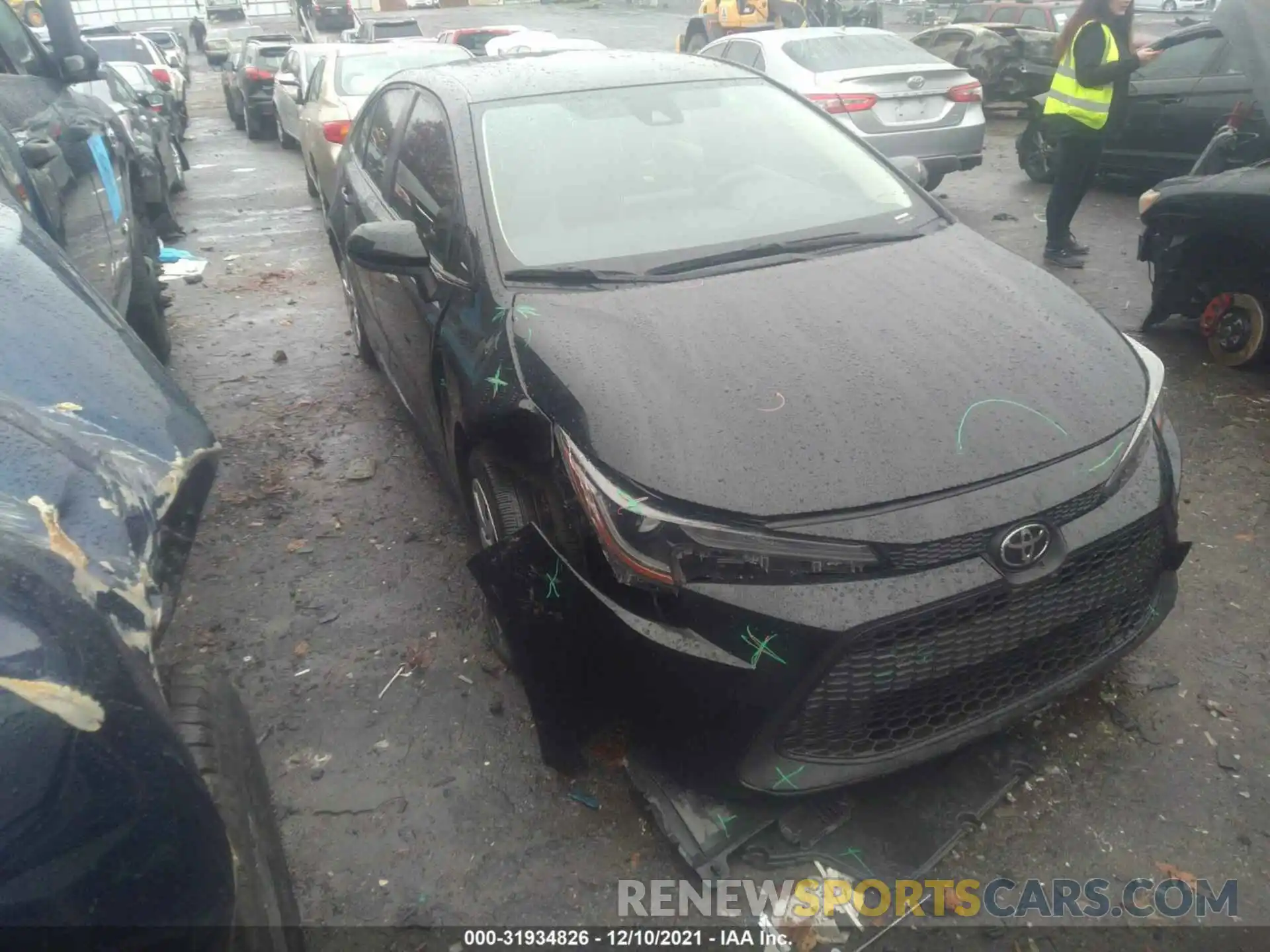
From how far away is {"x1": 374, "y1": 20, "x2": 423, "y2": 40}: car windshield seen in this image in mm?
19573

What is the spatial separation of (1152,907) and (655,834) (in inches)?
48.2


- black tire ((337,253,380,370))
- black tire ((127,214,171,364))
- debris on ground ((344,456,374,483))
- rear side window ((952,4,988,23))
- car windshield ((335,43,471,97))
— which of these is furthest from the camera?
rear side window ((952,4,988,23))

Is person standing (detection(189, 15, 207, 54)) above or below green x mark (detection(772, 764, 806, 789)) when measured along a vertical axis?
above

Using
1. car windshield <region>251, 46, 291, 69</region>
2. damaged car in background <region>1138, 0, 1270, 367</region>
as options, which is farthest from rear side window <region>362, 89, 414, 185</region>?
car windshield <region>251, 46, 291, 69</region>

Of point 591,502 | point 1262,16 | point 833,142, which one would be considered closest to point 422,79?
point 833,142

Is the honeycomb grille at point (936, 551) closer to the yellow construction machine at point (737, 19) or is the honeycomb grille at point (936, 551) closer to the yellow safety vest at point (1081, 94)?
the yellow safety vest at point (1081, 94)

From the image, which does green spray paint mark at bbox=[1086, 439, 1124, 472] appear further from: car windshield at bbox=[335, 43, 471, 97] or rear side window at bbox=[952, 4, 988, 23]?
rear side window at bbox=[952, 4, 988, 23]

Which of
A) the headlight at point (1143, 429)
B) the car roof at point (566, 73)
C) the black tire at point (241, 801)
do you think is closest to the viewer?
the black tire at point (241, 801)

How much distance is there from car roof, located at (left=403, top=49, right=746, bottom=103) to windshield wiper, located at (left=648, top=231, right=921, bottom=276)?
1021 millimetres

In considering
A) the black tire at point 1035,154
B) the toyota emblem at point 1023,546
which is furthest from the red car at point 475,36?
the toyota emblem at point 1023,546

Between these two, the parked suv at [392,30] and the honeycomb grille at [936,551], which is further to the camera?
the parked suv at [392,30]

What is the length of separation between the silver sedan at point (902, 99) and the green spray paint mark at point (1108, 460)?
19.8ft

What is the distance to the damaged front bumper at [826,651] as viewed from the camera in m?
1.96

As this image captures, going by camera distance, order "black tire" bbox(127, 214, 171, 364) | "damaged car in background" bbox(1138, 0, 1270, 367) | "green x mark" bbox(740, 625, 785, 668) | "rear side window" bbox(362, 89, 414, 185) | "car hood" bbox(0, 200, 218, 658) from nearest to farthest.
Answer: "car hood" bbox(0, 200, 218, 658), "green x mark" bbox(740, 625, 785, 668), "rear side window" bbox(362, 89, 414, 185), "damaged car in background" bbox(1138, 0, 1270, 367), "black tire" bbox(127, 214, 171, 364)
